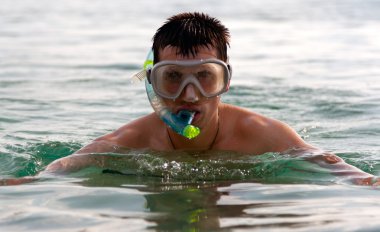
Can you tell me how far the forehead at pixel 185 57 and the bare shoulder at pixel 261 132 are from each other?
1.91ft

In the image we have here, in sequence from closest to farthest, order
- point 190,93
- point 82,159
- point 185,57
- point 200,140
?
point 190,93 < point 185,57 < point 82,159 < point 200,140

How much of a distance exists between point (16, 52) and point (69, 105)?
4.59 m

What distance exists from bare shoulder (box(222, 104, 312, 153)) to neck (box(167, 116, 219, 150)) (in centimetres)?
12

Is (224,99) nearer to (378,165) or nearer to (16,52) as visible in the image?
(378,165)

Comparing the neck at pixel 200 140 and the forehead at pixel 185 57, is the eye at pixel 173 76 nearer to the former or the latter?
the forehead at pixel 185 57

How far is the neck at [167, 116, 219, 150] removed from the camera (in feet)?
17.9

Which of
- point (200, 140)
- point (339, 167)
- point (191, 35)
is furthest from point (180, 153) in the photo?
point (339, 167)

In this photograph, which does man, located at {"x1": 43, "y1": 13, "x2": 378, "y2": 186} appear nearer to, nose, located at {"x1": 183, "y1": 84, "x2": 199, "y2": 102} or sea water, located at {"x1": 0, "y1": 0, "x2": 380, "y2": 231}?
nose, located at {"x1": 183, "y1": 84, "x2": 199, "y2": 102}

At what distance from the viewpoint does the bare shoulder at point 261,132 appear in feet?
17.8

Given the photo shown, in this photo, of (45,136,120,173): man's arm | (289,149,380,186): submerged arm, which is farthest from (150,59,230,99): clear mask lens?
(289,149,380,186): submerged arm

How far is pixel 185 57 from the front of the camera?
198 inches

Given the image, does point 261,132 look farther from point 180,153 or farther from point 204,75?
point 204,75

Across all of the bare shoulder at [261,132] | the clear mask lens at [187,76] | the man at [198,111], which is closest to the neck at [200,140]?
the man at [198,111]

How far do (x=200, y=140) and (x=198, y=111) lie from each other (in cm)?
40
